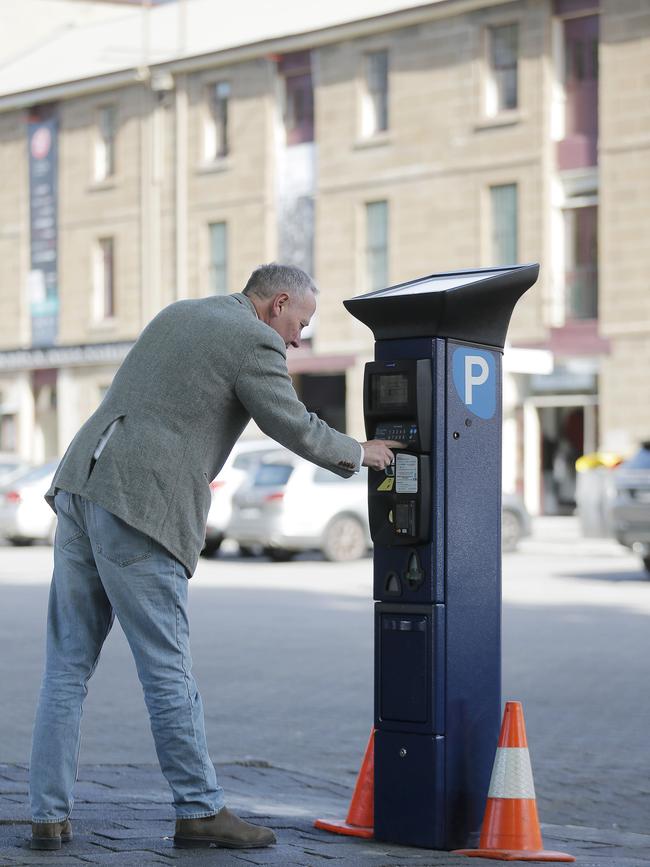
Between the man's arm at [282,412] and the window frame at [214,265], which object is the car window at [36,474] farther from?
the man's arm at [282,412]

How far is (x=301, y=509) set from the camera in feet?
69.9

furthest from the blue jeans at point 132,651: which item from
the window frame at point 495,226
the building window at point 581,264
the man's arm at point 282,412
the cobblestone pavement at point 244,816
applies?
the window frame at point 495,226

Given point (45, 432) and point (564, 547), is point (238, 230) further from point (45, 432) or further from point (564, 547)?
point (564, 547)

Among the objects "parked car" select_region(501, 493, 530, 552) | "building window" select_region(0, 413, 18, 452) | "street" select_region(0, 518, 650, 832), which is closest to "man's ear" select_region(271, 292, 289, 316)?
"street" select_region(0, 518, 650, 832)

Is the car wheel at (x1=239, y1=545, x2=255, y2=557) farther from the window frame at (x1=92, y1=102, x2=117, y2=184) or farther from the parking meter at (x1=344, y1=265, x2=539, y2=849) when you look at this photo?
the parking meter at (x1=344, y1=265, x2=539, y2=849)

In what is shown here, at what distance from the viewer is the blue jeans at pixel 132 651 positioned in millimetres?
4871

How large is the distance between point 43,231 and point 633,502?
25602mm

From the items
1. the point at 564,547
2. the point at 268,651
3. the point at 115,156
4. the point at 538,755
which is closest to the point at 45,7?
the point at 115,156

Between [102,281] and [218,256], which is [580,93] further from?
[102,281]

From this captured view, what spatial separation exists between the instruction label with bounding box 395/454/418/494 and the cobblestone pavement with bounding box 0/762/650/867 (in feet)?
3.68

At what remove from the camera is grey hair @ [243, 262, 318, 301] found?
5156 millimetres

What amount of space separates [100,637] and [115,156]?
34.7 m

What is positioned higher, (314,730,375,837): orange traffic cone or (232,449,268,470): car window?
(232,449,268,470): car window

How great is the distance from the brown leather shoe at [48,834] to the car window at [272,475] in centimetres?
1653
